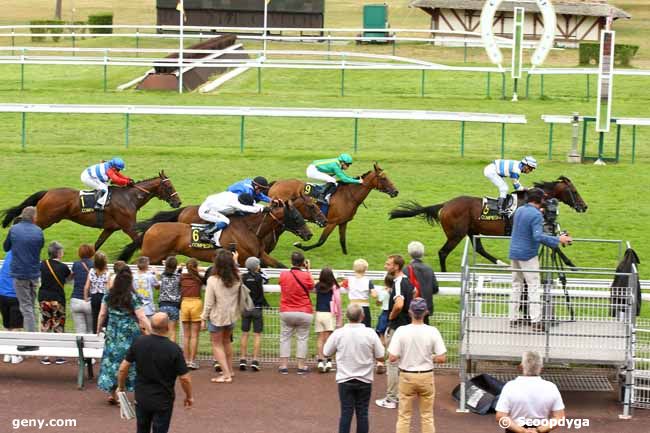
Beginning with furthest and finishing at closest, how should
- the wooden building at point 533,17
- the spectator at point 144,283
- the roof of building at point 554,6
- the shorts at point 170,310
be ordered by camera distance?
the wooden building at point 533,17, the roof of building at point 554,6, the shorts at point 170,310, the spectator at point 144,283

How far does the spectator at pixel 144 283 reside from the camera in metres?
11.4

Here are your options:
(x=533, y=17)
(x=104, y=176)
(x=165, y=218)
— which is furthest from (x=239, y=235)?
(x=533, y=17)

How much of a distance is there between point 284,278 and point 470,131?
15.8 metres

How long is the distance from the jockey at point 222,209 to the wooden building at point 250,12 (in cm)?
2768

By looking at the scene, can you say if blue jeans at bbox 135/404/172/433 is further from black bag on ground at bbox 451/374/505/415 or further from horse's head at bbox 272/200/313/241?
horse's head at bbox 272/200/313/241

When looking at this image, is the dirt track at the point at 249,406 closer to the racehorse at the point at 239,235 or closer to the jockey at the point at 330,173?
the racehorse at the point at 239,235

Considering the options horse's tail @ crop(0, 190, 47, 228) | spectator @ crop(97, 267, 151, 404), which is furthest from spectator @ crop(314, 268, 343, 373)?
horse's tail @ crop(0, 190, 47, 228)

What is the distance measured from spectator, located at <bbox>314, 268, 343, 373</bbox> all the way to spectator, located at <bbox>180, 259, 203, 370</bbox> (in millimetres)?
1067

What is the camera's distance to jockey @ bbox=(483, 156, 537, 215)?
15664mm

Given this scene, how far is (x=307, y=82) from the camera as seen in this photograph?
34.3 m

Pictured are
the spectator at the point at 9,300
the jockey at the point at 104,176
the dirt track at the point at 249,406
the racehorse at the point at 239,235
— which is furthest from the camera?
the jockey at the point at 104,176

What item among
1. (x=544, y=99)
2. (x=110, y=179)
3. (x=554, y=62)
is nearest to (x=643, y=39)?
(x=554, y=62)

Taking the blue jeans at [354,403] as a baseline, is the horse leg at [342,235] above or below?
above

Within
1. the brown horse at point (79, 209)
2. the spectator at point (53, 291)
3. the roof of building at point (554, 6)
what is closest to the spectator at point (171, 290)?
the spectator at point (53, 291)
